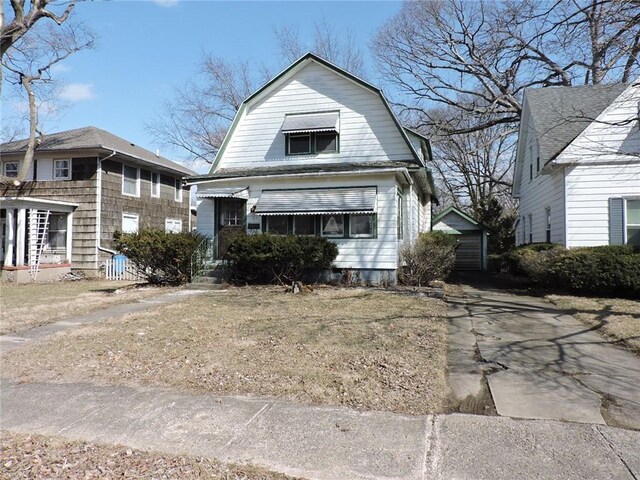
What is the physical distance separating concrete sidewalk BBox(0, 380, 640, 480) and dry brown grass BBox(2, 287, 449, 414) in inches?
15.3

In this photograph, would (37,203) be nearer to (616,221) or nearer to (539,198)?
(539,198)

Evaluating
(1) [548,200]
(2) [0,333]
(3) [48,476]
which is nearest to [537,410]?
(3) [48,476]

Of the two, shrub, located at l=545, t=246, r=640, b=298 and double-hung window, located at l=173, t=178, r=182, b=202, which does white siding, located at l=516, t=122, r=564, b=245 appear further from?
double-hung window, located at l=173, t=178, r=182, b=202

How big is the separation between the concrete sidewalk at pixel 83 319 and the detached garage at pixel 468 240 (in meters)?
15.9

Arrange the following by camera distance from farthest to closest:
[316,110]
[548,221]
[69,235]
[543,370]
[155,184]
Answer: [155,184]
[69,235]
[316,110]
[548,221]
[543,370]

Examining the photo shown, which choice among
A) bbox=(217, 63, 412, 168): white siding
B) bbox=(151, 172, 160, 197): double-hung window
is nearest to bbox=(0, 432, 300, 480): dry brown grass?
bbox=(217, 63, 412, 168): white siding

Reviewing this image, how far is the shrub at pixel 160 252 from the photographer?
1291cm

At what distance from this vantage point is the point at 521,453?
10.4ft

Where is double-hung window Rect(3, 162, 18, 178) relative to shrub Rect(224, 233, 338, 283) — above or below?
above

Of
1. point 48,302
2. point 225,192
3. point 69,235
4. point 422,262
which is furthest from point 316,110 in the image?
point 69,235

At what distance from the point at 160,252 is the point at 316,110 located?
714 cm

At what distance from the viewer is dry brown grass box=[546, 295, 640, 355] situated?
21.4ft

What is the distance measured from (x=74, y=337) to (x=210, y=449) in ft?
15.9

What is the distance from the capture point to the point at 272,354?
5.73 meters
